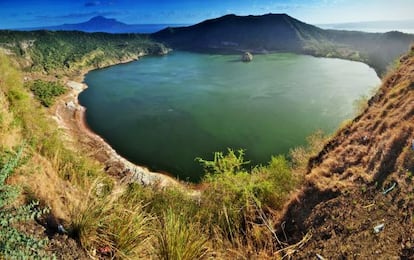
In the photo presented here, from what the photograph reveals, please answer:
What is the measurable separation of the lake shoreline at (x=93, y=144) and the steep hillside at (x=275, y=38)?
62.6m

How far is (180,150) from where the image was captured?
25328 millimetres

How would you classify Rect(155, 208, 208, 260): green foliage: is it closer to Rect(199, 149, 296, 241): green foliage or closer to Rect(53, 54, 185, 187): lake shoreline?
Rect(199, 149, 296, 241): green foliage

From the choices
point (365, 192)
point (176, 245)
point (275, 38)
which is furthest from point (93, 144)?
point (275, 38)

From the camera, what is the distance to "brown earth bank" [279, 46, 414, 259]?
5.20 m

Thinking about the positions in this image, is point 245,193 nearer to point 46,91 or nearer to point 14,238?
point 14,238

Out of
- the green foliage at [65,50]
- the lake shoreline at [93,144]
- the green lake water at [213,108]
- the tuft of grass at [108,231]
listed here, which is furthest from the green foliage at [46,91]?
the tuft of grass at [108,231]

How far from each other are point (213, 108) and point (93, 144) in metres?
15.6

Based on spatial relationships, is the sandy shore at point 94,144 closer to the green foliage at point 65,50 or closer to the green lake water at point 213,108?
the green lake water at point 213,108

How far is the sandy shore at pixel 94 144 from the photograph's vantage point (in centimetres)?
1903

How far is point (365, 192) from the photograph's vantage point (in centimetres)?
703

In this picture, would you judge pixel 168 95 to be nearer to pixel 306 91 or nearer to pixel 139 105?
pixel 139 105

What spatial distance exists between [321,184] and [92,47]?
84781mm

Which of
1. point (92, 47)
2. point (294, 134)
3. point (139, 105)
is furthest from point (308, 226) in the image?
point (92, 47)

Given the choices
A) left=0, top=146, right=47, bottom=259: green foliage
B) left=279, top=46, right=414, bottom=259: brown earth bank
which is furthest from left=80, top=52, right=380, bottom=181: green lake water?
left=0, top=146, right=47, bottom=259: green foliage
